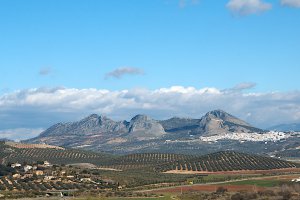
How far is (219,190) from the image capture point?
112 metres

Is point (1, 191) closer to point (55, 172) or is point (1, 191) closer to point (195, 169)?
point (55, 172)

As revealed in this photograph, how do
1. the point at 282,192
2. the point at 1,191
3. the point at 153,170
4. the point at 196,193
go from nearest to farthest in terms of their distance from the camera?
the point at 282,192, the point at 196,193, the point at 1,191, the point at 153,170

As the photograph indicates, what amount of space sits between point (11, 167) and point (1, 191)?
44943 millimetres

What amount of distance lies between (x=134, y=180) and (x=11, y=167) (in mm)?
37696

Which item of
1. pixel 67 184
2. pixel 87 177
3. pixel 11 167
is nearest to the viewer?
pixel 67 184

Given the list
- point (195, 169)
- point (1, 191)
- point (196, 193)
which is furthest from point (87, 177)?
point (195, 169)

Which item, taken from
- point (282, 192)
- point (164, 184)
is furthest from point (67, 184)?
point (282, 192)

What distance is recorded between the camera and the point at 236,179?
5940 inches

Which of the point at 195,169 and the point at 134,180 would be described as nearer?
the point at 134,180

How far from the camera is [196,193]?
364 ft

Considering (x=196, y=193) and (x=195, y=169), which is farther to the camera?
(x=195, y=169)

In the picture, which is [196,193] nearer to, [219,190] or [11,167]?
[219,190]

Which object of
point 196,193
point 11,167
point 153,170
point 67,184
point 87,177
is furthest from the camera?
point 153,170

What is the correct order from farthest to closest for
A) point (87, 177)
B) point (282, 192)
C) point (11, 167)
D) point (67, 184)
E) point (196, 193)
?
point (11, 167) < point (87, 177) < point (67, 184) < point (196, 193) < point (282, 192)
